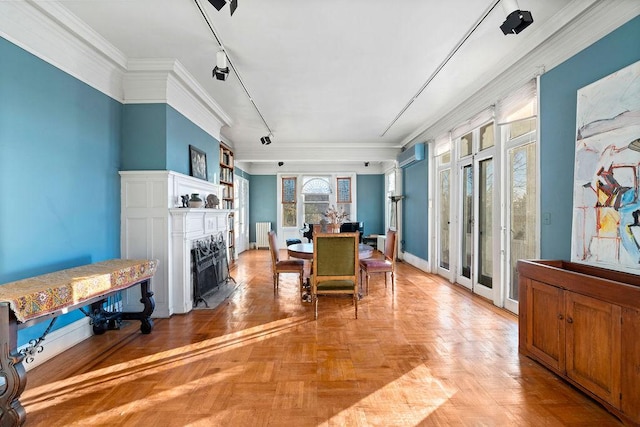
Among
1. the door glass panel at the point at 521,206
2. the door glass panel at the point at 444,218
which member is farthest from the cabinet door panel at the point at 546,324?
the door glass panel at the point at 444,218

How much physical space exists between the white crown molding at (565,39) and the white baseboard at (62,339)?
16.3 ft

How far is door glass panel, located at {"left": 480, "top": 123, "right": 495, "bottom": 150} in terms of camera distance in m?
4.07

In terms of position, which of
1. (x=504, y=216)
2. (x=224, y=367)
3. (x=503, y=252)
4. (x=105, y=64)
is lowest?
(x=224, y=367)

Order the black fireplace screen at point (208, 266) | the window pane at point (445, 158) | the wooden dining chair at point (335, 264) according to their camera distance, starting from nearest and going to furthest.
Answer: the wooden dining chair at point (335, 264), the black fireplace screen at point (208, 266), the window pane at point (445, 158)

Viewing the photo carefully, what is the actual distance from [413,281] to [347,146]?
3679 millimetres

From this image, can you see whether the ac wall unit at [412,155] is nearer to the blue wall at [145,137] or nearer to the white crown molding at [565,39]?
the white crown molding at [565,39]

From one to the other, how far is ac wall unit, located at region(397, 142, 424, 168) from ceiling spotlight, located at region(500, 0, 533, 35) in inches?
151

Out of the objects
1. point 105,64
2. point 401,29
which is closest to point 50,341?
point 105,64

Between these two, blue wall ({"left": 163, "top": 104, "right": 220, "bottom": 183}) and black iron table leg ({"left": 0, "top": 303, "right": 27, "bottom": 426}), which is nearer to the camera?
black iron table leg ({"left": 0, "top": 303, "right": 27, "bottom": 426})

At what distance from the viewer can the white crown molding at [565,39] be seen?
221 centimetres

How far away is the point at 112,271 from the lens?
8.39 ft

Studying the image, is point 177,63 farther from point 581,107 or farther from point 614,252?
point 614,252

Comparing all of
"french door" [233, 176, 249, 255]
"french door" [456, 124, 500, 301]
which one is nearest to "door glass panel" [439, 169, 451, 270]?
"french door" [456, 124, 500, 301]

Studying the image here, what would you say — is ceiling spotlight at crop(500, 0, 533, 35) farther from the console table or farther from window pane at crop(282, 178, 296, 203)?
window pane at crop(282, 178, 296, 203)
